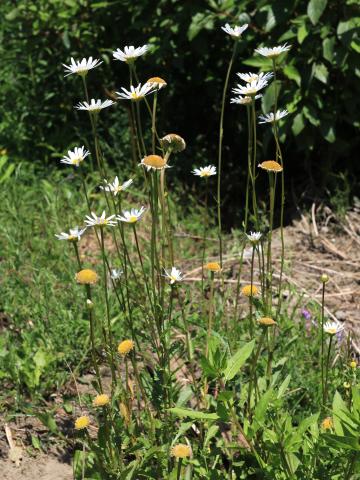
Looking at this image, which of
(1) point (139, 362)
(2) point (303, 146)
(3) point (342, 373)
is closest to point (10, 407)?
(1) point (139, 362)

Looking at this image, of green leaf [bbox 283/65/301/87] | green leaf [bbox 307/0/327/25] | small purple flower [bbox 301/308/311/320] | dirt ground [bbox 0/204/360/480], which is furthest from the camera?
green leaf [bbox 283/65/301/87]

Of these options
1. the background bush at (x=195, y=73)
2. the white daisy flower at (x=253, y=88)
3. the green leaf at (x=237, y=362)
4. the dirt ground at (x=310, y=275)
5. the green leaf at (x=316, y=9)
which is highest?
the green leaf at (x=316, y=9)

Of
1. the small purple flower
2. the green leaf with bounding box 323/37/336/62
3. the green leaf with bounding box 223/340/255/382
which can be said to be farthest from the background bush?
the green leaf with bounding box 223/340/255/382

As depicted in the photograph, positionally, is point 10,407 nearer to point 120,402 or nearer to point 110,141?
point 120,402

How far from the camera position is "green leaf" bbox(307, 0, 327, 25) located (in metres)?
3.06

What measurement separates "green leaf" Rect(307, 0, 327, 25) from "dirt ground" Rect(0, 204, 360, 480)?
3.00 feet

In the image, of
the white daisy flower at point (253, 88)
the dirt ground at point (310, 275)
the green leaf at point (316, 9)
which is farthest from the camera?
the green leaf at point (316, 9)

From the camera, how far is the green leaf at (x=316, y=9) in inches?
120

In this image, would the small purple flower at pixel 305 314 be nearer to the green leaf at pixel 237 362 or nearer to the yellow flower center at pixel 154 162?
the green leaf at pixel 237 362

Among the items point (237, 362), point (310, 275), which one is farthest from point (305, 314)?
point (237, 362)

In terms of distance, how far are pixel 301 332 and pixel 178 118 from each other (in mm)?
1915

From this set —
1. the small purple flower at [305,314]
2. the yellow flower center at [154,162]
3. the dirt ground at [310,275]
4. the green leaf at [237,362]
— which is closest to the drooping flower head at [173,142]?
the yellow flower center at [154,162]

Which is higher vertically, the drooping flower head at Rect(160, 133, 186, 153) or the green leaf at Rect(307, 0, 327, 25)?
the green leaf at Rect(307, 0, 327, 25)

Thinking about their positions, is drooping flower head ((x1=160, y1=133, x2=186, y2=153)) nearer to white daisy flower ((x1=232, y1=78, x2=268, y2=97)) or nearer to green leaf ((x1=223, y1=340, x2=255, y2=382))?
white daisy flower ((x1=232, y1=78, x2=268, y2=97))
